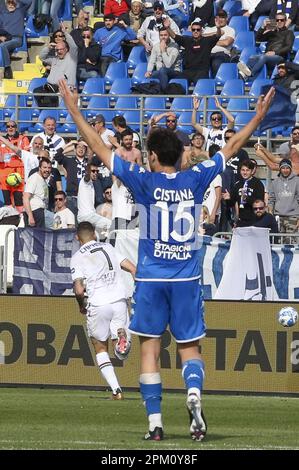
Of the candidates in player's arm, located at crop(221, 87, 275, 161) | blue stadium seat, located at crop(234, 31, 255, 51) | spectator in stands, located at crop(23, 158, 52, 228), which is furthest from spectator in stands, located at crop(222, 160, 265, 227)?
player's arm, located at crop(221, 87, 275, 161)

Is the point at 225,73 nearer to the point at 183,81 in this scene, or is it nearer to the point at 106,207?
the point at 183,81

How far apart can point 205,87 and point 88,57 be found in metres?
2.77

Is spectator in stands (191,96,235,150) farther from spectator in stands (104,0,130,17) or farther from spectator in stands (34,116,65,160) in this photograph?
spectator in stands (104,0,130,17)

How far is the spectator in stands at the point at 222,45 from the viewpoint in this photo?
968 inches

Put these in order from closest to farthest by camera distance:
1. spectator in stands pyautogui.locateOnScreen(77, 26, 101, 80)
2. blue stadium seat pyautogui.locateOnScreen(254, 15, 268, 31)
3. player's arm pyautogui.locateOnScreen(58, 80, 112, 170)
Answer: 1. player's arm pyautogui.locateOnScreen(58, 80, 112, 170)
2. spectator in stands pyautogui.locateOnScreen(77, 26, 101, 80)
3. blue stadium seat pyautogui.locateOnScreen(254, 15, 268, 31)

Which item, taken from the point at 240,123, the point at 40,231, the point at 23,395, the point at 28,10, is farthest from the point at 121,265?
the point at 28,10

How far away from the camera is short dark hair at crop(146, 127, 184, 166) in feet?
30.8

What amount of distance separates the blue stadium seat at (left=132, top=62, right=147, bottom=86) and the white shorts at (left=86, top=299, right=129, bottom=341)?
1139 centimetres

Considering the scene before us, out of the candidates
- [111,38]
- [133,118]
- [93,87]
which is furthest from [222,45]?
[93,87]

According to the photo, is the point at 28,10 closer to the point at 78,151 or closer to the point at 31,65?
the point at 31,65

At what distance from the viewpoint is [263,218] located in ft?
62.9

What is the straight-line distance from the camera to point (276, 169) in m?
20.5

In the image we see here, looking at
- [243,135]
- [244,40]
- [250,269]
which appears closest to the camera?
[243,135]

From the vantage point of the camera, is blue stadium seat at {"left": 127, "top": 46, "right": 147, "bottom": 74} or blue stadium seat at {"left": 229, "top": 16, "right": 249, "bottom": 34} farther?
blue stadium seat at {"left": 229, "top": 16, "right": 249, "bottom": 34}
